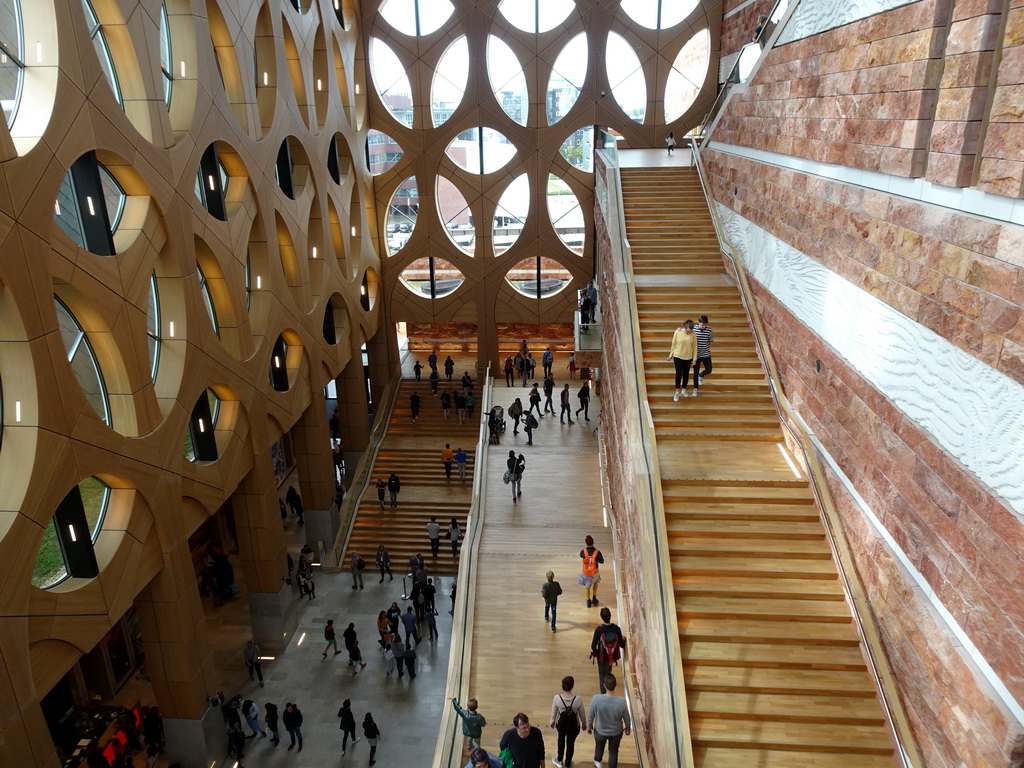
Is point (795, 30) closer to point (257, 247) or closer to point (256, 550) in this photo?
point (257, 247)

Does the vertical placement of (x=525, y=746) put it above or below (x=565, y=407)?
below

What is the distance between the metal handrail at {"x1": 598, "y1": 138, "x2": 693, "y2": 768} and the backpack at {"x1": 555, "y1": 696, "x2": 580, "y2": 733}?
1.14 metres

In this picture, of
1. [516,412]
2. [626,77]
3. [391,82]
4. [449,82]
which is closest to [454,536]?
[516,412]

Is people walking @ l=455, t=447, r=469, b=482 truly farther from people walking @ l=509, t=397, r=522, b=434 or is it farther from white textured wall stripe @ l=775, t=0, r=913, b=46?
white textured wall stripe @ l=775, t=0, r=913, b=46

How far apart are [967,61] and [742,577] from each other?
529 cm

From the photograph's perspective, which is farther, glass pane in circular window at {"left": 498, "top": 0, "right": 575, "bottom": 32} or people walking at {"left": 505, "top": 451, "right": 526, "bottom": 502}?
glass pane in circular window at {"left": 498, "top": 0, "right": 575, "bottom": 32}

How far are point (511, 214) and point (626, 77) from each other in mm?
6353

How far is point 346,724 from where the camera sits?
1241 cm

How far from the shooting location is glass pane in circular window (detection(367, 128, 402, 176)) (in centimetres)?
2589

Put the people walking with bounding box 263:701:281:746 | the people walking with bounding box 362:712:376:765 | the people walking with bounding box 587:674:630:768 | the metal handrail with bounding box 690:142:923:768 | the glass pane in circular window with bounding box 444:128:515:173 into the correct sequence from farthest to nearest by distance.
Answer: the glass pane in circular window with bounding box 444:128:515:173 < the people walking with bounding box 263:701:281:746 < the people walking with bounding box 362:712:376:765 < the people walking with bounding box 587:674:630:768 < the metal handrail with bounding box 690:142:923:768

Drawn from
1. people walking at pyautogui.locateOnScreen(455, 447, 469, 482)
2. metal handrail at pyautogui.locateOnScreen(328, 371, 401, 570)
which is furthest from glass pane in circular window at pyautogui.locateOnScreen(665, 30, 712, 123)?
metal handrail at pyautogui.locateOnScreen(328, 371, 401, 570)

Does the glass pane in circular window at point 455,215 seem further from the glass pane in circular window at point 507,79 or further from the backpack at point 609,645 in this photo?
the backpack at point 609,645

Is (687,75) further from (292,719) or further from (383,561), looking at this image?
(292,719)

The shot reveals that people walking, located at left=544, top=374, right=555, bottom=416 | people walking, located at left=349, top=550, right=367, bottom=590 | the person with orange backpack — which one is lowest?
the person with orange backpack
